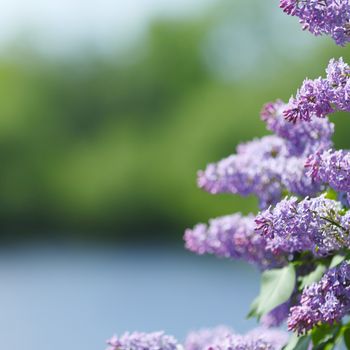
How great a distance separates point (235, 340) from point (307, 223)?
1.65 feet

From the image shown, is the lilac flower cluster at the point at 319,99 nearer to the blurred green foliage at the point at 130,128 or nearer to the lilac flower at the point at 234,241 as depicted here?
the lilac flower at the point at 234,241

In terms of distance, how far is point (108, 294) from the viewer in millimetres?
29562

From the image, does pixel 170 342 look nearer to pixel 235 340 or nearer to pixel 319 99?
pixel 235 340

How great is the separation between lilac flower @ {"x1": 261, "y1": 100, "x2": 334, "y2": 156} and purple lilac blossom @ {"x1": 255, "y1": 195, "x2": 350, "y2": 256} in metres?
0.64

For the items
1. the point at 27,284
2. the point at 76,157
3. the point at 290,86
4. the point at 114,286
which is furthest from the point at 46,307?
the point at 76,157

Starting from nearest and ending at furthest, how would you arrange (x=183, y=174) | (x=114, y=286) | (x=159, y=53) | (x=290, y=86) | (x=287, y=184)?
(x=287, y=184) < (x=114, y=286) < (x=290, y=86) < (x=183, y=174) < (x=159, y=53)

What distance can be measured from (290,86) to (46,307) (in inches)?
574

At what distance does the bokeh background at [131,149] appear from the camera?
31797 mm

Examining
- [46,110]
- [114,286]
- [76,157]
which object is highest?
[46,110]

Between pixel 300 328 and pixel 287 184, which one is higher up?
pixel 287 184

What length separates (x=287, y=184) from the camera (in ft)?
10.3

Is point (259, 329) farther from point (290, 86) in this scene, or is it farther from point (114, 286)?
point (290, 86)

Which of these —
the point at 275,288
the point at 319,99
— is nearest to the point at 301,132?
the point at 275,288

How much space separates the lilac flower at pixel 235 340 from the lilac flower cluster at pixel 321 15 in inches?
33.7
